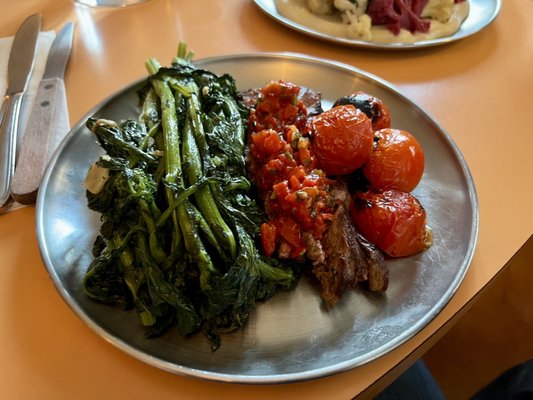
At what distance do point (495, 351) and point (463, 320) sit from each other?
18 cm

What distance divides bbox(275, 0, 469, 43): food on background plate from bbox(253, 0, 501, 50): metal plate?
0.03 meters

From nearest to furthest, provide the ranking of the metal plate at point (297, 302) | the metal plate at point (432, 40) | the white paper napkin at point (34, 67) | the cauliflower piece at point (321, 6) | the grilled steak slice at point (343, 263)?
Answer: the metal plate at point (297, 302)
the grilled steak slice at point (343, 263)
the white paper napkin at point (34, 67)
the metal plate at point (432, 40)
the cauliflower piece at point (321, 6)

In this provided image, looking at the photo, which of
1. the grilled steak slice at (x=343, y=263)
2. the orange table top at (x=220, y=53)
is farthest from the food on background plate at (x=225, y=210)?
the orange table top at (x=220, y=53)

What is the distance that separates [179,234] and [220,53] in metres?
1.07

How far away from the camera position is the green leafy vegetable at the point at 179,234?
95 cm

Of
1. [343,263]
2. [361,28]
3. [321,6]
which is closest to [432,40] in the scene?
[361,28]

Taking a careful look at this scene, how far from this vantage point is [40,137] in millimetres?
1336

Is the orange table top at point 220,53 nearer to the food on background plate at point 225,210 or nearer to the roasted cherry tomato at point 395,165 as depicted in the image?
the food on background plate at point 225,210

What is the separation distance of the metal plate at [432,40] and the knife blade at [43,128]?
84cm

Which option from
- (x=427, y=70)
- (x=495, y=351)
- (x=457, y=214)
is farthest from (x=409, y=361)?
(x=495, y=351)

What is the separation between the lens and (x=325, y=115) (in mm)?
1209

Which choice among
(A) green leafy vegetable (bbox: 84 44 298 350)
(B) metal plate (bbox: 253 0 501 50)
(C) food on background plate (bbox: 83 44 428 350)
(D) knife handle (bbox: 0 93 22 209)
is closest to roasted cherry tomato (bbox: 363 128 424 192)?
(C) food on background plate (bbox: 83 44 428 350)

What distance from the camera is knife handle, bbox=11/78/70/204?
1198 millimetres

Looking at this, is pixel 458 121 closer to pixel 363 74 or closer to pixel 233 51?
pixel 363 74
